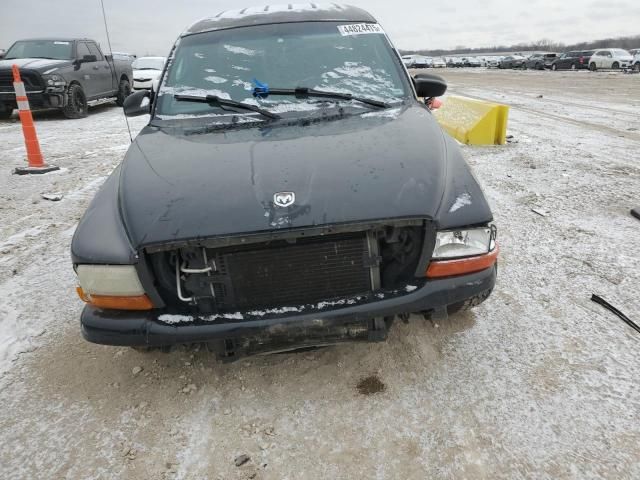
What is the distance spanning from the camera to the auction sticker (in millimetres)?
3191

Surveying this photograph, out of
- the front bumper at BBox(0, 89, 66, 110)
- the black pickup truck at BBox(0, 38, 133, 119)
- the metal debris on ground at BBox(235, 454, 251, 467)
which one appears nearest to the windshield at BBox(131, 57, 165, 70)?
the black pickup truck at BBox(0, 38, 133, 119)

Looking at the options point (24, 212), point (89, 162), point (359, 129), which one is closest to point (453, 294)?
point (359, 129)

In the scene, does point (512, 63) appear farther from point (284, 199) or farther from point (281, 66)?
point (284, 199)

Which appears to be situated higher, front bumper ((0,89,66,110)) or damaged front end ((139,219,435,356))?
front bumper ((0,89,66,110))

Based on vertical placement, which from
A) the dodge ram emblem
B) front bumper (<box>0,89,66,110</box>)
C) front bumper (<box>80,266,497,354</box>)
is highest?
front bumper (<box>0,89,66,110</box>)

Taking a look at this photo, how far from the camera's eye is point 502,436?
1866mm

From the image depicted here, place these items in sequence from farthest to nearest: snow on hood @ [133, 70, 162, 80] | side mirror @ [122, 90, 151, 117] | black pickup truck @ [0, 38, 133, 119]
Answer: snow on hood @ [133, 70, 162, 80], black pickup truck @ [0, 38, 133, 119], side mirror @ [122, 90, 151, 117]

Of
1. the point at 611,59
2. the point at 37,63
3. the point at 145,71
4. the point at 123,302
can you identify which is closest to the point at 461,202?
the point at 123,302

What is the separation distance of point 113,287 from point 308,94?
1668 millimetres

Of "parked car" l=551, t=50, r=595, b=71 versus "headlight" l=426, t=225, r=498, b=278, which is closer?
"headlight" l=426, t=225, r=498, b=278

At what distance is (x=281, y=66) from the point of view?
300cm

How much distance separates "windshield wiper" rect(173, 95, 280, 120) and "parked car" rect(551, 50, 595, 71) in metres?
37.6

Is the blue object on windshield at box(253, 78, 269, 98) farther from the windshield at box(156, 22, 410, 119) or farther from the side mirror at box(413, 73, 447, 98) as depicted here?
the side mirror at box(413, 73, 447, 98)

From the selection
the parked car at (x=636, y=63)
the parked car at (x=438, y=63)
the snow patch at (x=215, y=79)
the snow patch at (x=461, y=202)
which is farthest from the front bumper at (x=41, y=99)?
the parked car at (x=438, y=63)
